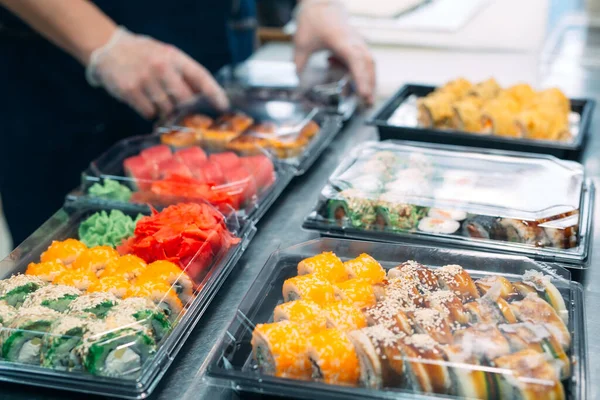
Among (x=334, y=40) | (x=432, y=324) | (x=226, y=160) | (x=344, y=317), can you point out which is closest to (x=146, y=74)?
(x=226, y=160)

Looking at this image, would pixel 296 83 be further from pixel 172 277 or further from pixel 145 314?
pixel 145 314

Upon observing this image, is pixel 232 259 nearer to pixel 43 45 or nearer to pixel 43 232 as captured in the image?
pixel 43 232

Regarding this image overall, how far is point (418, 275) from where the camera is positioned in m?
1.47

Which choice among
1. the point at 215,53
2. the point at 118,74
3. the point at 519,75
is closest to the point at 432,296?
the point at 118,74

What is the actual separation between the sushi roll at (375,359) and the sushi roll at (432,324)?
0.20 feet

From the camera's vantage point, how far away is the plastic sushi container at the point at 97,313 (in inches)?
51.1

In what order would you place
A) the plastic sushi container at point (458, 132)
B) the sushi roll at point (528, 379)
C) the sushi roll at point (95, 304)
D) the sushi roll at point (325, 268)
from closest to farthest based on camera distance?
the sushi roll at point (528, 379)
the sushi roll at point (95, 304)
the sushi roll at point (325, 268)
the plastic sushi container at point (458, 132)

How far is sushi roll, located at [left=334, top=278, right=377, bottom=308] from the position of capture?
1.42 metres

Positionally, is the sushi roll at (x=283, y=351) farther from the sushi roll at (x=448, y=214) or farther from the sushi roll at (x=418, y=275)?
the sushi roll at (x=448, y=214)

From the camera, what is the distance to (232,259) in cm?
170

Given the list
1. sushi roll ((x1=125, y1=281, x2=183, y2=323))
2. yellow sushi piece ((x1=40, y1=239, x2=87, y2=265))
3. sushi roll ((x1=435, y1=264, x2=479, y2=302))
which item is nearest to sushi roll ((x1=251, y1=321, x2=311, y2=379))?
sushi roll ((x1=125, y1=281, x2=183, y2=323))

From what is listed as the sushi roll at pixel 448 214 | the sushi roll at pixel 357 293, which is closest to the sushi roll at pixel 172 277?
the sushi roll at pixel 357 293

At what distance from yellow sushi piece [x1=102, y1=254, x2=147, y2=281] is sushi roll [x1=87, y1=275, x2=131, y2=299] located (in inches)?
1.5

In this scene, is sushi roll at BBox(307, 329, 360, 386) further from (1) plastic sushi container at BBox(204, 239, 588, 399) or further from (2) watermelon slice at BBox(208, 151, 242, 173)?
(2) watermelon slice at BBox(208, 151, 242, 173)
